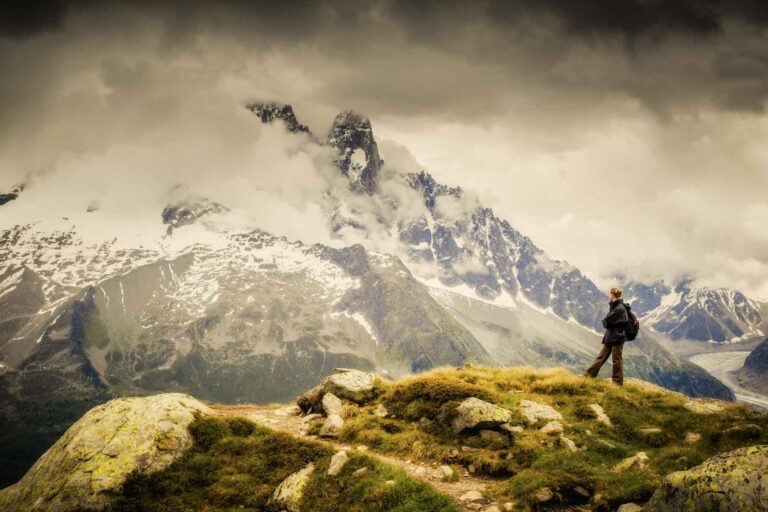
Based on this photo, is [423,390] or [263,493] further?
[423,390]

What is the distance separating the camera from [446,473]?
56.2 ft

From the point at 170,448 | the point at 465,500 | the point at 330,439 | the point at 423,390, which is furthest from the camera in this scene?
the point at 423,390

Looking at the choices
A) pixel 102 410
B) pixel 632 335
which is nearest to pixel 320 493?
pixel 102 410

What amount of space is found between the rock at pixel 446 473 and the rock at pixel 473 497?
1473 mm

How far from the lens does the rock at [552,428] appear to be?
63.3 ft

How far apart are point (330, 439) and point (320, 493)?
5.72 m

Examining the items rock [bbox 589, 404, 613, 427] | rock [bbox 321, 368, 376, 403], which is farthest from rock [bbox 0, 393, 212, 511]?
rock [bbox 589, 404, 613, 427]

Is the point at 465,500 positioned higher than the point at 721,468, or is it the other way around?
the point at 721,468

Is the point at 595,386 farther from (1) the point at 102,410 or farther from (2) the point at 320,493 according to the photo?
(1) the point at 102,410

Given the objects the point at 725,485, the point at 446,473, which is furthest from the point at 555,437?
the point at 725,485

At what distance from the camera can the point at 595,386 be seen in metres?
24.2

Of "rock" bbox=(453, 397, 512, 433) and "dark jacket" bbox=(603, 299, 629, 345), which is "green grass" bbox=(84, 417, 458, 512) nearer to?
"rock" bbox=(453, 397, 512, 433)

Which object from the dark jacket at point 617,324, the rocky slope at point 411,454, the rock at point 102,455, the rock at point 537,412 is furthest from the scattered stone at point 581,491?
the rock at point 102,455

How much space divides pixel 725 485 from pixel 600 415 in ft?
39.8
